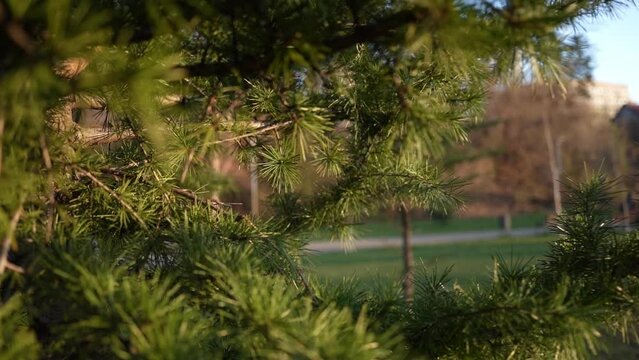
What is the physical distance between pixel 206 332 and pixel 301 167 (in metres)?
0.97

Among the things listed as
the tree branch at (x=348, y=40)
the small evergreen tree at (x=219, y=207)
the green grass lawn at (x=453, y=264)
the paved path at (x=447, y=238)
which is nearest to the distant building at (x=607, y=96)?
the paved path at (x=447, y=238)

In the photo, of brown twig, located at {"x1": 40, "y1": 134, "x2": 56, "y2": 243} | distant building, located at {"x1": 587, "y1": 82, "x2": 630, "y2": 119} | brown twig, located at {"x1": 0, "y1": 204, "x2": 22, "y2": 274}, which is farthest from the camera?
distant building, located at {"x1": 587, "y1": 82, "x2": 630, "y2": 119}

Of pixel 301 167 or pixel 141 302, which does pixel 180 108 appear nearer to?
pixel 301 167

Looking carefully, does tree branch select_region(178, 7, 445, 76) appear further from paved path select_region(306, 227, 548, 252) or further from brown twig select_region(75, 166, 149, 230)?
paved path select_region(306, 227, 548, 252)

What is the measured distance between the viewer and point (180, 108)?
1.58 meters

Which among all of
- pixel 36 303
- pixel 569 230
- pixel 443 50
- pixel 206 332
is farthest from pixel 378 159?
pixel 36 303

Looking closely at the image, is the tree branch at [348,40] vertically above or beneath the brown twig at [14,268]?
above

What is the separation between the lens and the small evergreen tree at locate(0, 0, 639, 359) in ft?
3.30

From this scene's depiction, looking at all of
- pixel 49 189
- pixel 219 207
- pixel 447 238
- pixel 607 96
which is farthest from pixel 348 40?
pixel 607 96

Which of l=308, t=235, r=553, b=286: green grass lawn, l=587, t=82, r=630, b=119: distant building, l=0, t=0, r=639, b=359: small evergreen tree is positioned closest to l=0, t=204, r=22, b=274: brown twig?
l=0, t=0, r=639, b=359: small evergreen tree

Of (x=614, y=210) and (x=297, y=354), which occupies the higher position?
(x=614, y=210)

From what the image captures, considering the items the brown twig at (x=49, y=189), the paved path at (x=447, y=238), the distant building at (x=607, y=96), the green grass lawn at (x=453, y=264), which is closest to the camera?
the brown twig at (x=49, y=189)

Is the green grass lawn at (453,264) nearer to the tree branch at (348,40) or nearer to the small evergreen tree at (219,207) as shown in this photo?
the small evergreen tree at (219,207)

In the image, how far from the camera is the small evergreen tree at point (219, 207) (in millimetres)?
1005
